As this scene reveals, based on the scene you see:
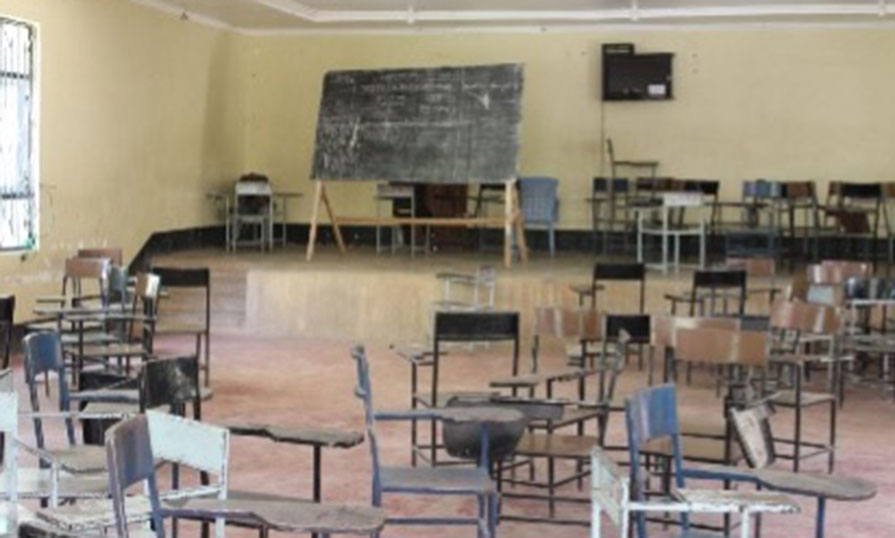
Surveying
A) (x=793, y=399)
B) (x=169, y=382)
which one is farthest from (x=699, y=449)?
(x=169, y=382)

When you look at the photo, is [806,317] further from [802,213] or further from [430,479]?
[802,213]

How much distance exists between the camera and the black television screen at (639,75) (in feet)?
58.7

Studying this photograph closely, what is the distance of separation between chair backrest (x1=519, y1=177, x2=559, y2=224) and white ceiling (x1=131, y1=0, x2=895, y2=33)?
6.15 feet

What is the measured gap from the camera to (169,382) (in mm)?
5547

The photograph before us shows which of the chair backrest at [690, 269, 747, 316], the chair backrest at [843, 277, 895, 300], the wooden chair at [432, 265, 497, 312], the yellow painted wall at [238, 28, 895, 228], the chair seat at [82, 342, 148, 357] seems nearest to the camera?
the chair seat at [82, 342, 148, 357]

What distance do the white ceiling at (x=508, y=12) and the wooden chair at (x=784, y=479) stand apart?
11.3 meters

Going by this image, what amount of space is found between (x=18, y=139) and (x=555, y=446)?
7.63 metres

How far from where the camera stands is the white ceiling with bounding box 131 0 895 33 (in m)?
16.3

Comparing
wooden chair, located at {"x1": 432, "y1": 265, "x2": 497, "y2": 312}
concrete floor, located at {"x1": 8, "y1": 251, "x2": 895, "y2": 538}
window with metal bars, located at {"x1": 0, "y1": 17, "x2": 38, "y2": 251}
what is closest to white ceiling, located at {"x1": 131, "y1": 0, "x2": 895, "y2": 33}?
concrete floor, located at {"x1": 8, "y1": 251, "x2": 895, "y2": 538}

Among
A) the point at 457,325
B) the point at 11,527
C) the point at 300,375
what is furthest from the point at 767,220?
the point at 11,527

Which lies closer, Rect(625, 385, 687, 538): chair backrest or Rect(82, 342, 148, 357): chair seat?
Rect(625, 385, 687, 538): chair backrest

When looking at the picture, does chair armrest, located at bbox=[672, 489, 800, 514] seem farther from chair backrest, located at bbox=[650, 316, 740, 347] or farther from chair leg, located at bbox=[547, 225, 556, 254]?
chair leg, located at bbox=[547, 225, 556, 254]

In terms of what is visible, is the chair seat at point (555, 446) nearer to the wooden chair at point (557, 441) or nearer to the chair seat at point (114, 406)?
the wooden chair at point (557, 441)

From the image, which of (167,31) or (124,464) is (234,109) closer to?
(167,31)
